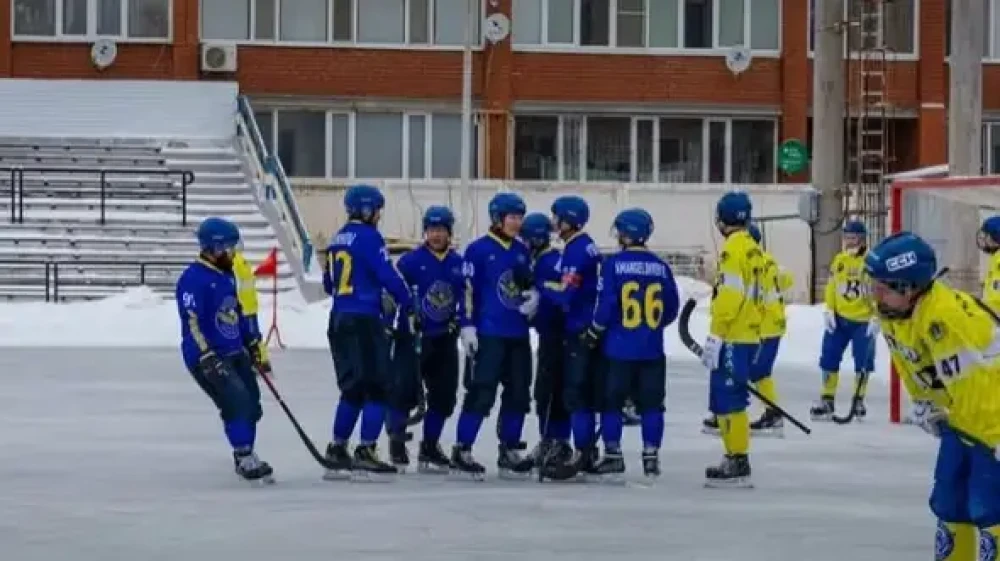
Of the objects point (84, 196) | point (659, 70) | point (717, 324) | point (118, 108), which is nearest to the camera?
point (717, 324)

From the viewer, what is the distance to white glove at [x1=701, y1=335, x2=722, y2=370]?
13.1m

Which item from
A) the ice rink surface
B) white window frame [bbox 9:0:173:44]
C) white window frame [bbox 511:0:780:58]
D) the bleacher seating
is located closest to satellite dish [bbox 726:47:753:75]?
white window frame [bbox 511:0:780:58]

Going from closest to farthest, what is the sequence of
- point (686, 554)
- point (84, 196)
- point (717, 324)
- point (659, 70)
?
1. point (686, 554)
2. point (717, 324)
3. point (84, 196)
4. point (659, 70)

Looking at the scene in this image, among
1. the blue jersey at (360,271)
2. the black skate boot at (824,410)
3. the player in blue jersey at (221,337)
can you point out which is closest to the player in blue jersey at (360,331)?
the blue jersey at (360,271)

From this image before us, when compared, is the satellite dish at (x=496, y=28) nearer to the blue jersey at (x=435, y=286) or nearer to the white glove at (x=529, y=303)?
the blue jersey at (x=435, y=286)

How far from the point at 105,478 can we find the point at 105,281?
20.1m

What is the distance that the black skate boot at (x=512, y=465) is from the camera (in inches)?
546

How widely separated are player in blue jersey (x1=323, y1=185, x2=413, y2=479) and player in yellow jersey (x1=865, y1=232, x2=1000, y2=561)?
228 inches

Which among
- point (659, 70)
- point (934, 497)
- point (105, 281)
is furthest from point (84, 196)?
point (934, 497)

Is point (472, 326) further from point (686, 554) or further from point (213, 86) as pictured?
point (213, 86)

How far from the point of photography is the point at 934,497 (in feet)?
26.9

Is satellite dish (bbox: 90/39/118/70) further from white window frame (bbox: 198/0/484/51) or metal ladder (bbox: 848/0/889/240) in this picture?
metal ladder (bbox: 848/0/889/240)

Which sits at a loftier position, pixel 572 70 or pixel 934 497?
pixel 572 70

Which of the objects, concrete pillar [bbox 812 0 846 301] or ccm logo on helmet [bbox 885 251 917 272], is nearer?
ccm logo on helmet [bbox 885 251 917 272]
